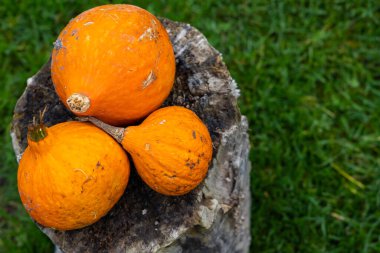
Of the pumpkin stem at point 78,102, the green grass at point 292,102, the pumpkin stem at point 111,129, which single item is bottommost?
the green grass at point 292,102

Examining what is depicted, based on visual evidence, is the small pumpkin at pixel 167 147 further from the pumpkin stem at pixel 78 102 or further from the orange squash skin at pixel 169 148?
the pumpkin stem at pixel 78 102

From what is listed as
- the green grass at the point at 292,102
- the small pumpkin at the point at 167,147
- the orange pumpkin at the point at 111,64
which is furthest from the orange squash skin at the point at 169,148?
the green grass at the point at 292,102

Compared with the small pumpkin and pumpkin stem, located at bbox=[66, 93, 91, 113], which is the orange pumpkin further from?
the small pumpkin

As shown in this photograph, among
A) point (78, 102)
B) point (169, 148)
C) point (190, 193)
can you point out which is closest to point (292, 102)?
point (190, 193)

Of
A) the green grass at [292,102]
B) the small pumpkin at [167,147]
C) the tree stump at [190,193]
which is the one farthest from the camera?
the green grass at [292,102]

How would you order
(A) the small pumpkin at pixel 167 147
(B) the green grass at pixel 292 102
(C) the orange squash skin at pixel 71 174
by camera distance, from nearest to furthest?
1. (C) the orange squash skin at pixel 71 174
2. (A) the small pumpkin at pixel 167 147
3. (B) the green grass at pixel 292 102

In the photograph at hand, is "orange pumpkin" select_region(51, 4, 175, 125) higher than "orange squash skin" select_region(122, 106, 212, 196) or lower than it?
higher

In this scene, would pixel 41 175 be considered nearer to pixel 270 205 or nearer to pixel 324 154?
pixel 270 205

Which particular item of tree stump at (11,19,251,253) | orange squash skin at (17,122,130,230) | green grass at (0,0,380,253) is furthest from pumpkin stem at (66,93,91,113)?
green grass at (0,0,380,253)
